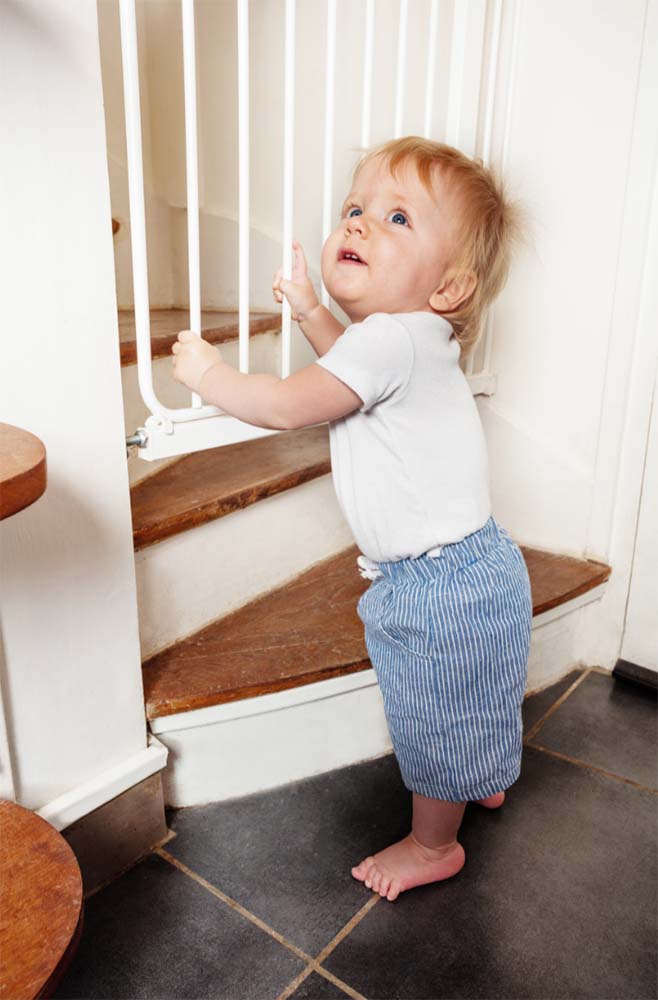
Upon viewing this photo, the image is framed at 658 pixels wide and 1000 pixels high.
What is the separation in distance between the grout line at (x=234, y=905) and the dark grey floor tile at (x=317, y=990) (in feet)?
0.09

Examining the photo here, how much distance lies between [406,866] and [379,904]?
0.06 meters

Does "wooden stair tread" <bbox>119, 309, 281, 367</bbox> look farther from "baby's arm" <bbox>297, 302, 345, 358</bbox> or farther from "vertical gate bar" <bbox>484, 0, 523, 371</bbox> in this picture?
"vertical gate bar" <bbox>484, 0, 523, 371</bbox>

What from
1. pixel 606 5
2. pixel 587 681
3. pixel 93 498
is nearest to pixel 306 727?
pixel 93 498

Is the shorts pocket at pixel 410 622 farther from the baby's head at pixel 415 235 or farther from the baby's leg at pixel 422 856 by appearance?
the baby's head at pixel 415 235

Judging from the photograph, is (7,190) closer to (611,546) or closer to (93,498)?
(93,498)

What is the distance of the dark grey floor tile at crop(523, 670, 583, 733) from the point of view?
60.6 inches

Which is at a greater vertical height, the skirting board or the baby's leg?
the skirting board

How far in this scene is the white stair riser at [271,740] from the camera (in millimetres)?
1217

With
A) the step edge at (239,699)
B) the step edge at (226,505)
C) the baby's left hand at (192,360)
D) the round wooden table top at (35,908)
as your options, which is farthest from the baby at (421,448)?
the round wooden table top at (35,908)

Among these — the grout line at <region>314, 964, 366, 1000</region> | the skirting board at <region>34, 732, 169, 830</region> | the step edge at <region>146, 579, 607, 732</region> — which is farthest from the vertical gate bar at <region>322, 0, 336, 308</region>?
the grout line at <region>314, 964, 366, 1000</region>

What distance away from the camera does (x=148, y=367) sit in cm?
104

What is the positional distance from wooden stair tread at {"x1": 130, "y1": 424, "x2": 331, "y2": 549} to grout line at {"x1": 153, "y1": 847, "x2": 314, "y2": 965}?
18.2 inches

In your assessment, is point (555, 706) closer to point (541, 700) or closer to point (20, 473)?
point (541, 700)

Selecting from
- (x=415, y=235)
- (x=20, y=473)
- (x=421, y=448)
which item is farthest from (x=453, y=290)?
(x=20, y=473)
